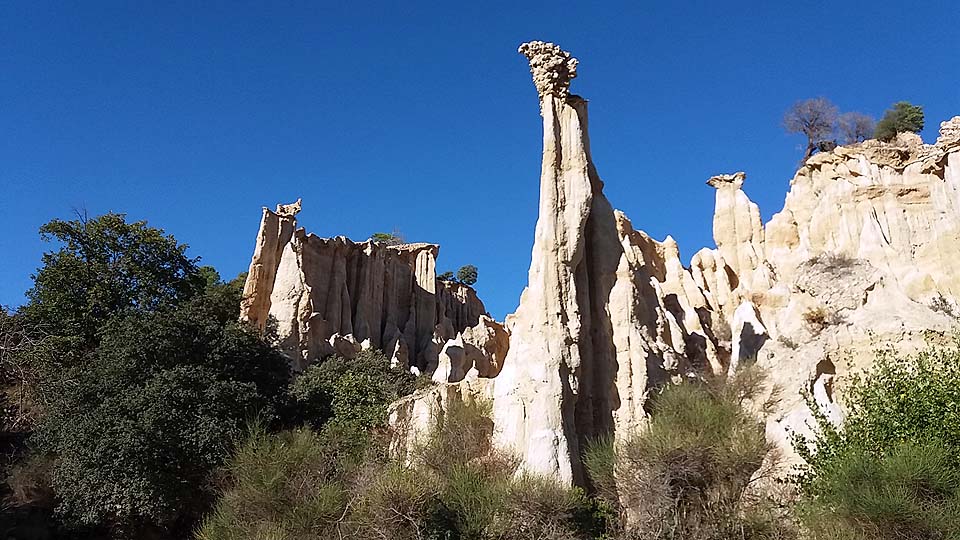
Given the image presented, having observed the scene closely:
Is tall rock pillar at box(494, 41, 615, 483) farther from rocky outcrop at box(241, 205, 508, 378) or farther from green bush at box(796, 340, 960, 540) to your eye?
rocky outcrop at box(241, 205, 508, 378)

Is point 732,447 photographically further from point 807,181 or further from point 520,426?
point 807,181

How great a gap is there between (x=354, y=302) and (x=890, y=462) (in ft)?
101

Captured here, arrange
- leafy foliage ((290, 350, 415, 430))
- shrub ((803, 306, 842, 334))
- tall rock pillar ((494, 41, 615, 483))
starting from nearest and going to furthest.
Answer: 1. tall rock pillar ((494, 41, 615, 483))
2. leafy foliage ((290, 350, 415, 430))
3. shrub ((803, 306, 842, 334))

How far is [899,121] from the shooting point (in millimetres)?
41844

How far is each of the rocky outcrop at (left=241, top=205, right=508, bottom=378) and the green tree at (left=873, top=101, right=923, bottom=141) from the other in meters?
24.3

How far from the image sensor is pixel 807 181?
3609 cm

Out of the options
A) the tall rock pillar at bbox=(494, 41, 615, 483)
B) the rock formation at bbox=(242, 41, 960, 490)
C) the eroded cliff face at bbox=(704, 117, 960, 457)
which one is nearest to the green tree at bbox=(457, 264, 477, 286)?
the rock formation at bbox=(242, 41, 960, 490)

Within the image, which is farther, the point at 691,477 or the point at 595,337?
the point at 595,337

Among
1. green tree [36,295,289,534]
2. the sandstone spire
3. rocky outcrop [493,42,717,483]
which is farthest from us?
the sandstone spire

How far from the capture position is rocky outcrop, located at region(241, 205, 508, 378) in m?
30.3

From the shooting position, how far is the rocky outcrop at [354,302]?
30.3 meters

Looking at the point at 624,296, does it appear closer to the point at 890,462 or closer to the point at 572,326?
the point at 572,326

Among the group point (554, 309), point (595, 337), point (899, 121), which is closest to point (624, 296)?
point (595, 337)

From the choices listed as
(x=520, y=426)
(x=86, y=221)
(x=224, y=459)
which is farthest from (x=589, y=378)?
(x=86, y=221)
